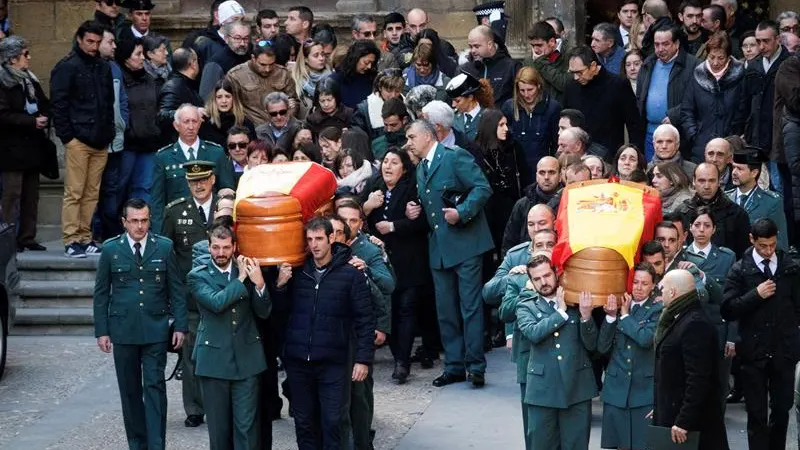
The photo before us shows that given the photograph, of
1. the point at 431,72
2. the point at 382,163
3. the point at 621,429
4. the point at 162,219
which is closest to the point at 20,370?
the point at 162,219

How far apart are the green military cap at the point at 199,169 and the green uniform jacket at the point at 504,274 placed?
8.02 ft

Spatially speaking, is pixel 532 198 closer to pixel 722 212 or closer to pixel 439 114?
pixel 439 114

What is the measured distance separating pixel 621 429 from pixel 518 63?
6.02 meters

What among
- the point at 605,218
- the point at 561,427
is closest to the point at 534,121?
the point at 605,218

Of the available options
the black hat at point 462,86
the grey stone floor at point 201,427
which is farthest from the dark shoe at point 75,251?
the black hat at point 462,86

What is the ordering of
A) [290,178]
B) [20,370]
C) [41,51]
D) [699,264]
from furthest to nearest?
[41,51] → [20,370] → [699,264] → [290,178]

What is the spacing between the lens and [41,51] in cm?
2003

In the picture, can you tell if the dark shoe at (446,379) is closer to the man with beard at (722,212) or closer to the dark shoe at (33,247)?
the man with beard at (722,212)

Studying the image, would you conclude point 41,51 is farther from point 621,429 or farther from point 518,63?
point 621,429

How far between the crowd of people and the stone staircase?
0.20 m

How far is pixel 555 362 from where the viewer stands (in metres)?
11.7

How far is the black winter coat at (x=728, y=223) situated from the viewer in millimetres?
14000

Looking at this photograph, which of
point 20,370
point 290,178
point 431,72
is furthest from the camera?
point 431,72

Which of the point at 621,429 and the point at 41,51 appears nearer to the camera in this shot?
the point at 621,429
